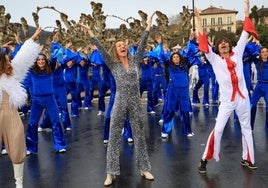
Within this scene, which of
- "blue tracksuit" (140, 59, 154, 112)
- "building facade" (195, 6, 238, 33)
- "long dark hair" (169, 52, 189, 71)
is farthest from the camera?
"building facade" (195, 6, 238, 33)

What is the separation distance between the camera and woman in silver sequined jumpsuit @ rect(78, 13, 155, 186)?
494 cm

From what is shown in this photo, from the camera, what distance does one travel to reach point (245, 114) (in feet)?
17.7

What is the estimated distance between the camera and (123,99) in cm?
495

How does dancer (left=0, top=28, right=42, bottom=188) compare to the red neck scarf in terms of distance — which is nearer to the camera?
dancer (left=0, top=28, right=42, bottom=188)

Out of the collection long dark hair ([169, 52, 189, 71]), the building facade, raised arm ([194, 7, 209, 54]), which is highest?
the building facade

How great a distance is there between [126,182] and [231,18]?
98.3 meters

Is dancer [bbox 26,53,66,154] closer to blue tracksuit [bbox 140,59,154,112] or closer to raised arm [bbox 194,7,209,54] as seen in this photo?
raised arm [bbox 194,7,209,54]

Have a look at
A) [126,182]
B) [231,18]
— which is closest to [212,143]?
[126,182]

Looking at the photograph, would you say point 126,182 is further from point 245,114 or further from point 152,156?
point 245,114

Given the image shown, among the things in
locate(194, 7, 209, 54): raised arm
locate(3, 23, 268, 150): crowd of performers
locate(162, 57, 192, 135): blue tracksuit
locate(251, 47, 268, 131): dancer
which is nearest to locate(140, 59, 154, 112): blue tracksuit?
locate(3, 23, 268, 150): crowd of performers

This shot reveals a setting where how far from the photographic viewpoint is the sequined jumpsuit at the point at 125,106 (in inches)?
194

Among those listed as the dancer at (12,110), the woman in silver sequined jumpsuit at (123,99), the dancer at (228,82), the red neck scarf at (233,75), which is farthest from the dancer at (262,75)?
the dancer at (12,110)

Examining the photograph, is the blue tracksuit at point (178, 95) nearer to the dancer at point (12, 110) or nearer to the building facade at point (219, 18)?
the dancer at point (12, 110)

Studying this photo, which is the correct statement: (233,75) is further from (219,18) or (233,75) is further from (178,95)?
(219,18)
